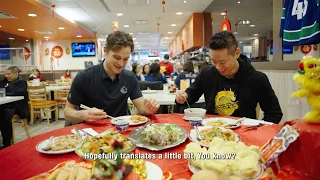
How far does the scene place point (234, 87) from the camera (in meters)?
1.96

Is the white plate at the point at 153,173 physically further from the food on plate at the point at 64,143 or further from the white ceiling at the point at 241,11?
the white ceiling at the point at 241,11

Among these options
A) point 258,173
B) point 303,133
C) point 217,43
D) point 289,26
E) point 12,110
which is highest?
point 289,26

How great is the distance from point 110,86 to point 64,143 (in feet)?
3.36

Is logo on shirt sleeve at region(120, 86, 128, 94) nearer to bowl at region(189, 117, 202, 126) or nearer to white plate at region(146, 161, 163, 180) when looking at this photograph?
bowl at region(189, 117, 202, 126)

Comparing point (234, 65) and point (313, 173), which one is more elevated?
point (234, 65)

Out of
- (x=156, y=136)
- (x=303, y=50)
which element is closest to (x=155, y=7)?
(x=303, y=50)

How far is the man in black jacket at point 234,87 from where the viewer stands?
1785mm

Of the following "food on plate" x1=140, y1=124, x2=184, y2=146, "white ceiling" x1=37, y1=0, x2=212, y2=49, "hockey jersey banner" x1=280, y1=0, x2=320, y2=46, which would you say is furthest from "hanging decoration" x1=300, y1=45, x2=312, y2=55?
"white ceiling" x1=37, y1=0, x2=212, y2=49

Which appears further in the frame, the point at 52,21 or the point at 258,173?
the point at 52,21

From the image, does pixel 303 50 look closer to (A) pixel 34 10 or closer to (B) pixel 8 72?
(B) pixel 8 72

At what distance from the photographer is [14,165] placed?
91cm

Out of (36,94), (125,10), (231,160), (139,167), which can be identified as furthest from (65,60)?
(231,160)

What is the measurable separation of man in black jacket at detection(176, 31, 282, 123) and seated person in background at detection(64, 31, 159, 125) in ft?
1.66

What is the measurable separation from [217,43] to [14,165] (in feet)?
4.88
